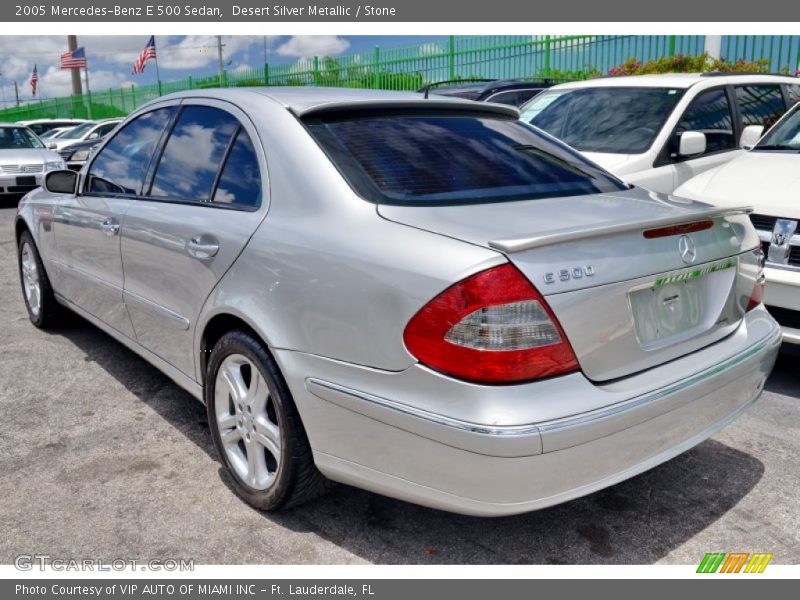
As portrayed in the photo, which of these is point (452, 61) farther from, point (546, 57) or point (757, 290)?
point (757, 290)

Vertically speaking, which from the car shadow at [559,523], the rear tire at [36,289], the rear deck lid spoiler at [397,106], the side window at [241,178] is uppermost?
the rear deck lid spoiler at [397,106]

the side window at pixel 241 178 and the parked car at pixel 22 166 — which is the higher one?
the side window at pixel 241 178

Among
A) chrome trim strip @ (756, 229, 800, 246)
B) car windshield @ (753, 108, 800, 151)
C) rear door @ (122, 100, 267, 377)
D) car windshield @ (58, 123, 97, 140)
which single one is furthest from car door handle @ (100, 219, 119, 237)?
car windshield @ (58, 123, 97, 140)

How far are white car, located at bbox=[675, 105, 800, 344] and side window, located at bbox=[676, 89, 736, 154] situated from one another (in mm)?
696

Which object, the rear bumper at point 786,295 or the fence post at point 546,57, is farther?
the fence post at point 546,57

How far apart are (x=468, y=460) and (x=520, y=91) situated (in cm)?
781

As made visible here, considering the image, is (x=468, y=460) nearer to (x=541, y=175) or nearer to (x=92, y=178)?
(x=541, y=175)

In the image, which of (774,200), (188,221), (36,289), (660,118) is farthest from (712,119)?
(36,289)

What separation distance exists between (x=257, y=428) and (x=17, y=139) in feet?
43.7

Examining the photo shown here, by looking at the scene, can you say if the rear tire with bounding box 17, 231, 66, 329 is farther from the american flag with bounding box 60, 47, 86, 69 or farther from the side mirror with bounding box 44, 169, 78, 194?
the american flag with bounding box 60, 47, 86, 69

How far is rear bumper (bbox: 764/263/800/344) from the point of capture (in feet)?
13.1

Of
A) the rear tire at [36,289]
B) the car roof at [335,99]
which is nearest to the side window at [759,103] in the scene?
the car roof at [335,99]

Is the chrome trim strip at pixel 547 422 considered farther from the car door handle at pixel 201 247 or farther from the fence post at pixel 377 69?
the fence post at pixel 377 69

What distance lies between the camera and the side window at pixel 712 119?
596 centimetres
